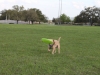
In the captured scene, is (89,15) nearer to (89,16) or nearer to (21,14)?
(89,16)

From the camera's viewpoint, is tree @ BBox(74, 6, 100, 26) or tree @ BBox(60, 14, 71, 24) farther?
tree @ BBox(60, 14, 71, 24)

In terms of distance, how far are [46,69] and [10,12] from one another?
95603mm

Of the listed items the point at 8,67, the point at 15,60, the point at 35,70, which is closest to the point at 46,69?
the point at 35,70

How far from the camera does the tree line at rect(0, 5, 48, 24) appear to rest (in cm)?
9156

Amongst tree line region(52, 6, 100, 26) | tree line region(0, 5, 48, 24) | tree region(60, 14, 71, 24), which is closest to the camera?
tree line region(0, 5, 48, 24)

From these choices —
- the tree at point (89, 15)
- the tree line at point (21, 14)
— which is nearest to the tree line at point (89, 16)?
the tree at point (89, 15)

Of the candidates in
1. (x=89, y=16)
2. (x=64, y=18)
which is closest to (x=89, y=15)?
(x=89, y=16)

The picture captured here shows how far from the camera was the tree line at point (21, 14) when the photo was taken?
9156 centimetres

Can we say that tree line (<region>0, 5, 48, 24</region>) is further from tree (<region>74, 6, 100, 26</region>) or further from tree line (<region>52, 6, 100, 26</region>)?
tree (<region>74, 6, 100, 26</region>)

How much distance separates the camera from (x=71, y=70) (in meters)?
4.96

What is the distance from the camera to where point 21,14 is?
3688 inches

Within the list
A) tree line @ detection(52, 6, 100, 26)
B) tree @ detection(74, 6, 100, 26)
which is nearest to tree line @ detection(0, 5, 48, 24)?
tree line @ detection(52, 6, 100, 26)

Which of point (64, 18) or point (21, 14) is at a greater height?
point (21, 14)

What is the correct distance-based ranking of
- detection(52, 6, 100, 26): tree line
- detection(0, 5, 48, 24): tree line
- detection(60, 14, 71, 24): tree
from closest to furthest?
detection(0, 5, 48, 24): tree line, detection(52, 6, 100, 26): tree line, detection(60, 14, 71, 24): tree
